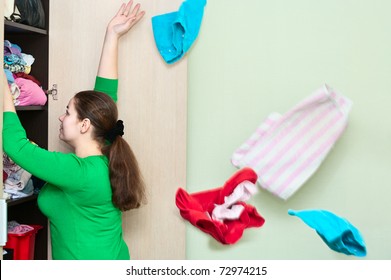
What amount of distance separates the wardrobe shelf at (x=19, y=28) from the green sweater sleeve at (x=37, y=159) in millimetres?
368

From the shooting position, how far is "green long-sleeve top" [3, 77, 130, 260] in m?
1.70

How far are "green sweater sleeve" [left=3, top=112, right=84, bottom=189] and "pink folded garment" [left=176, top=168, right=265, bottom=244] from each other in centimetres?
47

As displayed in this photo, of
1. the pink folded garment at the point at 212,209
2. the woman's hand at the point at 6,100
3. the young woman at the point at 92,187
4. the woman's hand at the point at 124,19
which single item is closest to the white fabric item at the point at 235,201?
the pink folded garment at the point at 212,209

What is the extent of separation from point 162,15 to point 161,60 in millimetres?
164

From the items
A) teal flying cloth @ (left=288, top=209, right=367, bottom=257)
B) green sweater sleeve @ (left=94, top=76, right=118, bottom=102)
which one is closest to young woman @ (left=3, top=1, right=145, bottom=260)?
green sweater sleeve @ (left=94, top=76, right=118, bottom=102)

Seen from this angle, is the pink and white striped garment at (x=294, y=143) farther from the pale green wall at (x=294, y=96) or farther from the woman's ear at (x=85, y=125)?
the woman's ear at (x=85, y=125)

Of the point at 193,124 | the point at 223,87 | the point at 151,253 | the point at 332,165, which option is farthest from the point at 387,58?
the point at 151,253

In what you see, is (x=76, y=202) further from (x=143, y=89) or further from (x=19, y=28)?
(x=19, y=28)

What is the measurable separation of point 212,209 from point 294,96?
0.52 meters

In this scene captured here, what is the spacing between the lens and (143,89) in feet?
6.86

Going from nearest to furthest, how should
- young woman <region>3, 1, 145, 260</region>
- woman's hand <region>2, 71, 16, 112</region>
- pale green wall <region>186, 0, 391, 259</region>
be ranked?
1. woman's hand <region>2, 71, 16, 112</region>
2. young woman <region>3, 1, 145, 260</region>
3. pale green wall <region>186, 0, 391, 259</region>

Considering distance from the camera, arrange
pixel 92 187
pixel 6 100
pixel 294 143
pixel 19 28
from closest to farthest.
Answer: pixel 6 100 < pixel 92 187 < pixel 19 28 < pixel 294 143

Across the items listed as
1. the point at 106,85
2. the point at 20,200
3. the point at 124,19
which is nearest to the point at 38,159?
the point at 20,200

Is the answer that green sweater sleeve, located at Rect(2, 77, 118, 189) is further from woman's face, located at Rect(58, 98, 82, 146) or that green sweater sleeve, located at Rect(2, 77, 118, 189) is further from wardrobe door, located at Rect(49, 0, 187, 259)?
wardrobe door, located at Rect(49, 0, 187, 259)
